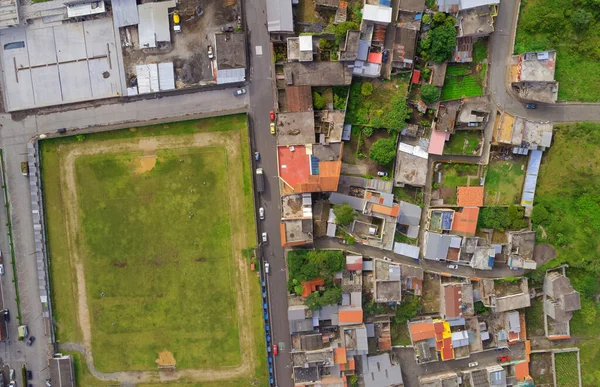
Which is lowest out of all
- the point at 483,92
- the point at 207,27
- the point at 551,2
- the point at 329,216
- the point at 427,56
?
the point at 329,216

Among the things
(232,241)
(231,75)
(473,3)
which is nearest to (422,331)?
(232,241)

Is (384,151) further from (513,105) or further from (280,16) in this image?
(280,16)

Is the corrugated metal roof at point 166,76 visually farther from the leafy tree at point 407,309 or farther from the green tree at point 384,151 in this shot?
the leafy tree at point 407,309

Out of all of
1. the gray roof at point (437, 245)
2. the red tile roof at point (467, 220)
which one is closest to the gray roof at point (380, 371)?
the gray roof at point (437, 245)

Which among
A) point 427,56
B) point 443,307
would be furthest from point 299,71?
point 443,307

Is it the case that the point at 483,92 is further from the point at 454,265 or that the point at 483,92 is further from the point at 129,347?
the point at 129,347
